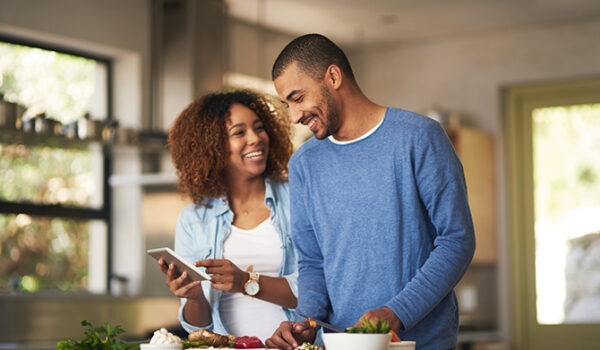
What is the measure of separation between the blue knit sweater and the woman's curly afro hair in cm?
59

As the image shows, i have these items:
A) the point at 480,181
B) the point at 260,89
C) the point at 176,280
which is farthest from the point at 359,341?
the point at 480,181

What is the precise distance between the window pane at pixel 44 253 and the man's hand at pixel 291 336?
315 centimetres

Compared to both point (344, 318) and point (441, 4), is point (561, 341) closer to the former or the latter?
point (441, 4)

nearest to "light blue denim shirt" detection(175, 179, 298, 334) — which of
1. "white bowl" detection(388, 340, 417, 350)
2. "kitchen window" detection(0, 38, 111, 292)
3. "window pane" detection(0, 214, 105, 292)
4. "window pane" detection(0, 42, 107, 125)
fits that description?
"white bowl" detection(388, 340, 417, 350)

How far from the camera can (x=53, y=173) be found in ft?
16.6

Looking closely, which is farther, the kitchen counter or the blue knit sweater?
the kitchen counter

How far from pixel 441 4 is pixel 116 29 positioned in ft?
7.47

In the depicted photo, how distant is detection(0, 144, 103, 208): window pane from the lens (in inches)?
189

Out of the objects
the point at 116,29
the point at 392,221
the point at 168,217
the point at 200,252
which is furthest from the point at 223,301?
the point at 116,29

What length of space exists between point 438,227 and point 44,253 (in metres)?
3.65

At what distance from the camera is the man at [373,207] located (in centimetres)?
187

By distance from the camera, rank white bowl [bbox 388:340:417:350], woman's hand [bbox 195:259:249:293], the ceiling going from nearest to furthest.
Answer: white bowl [bbox 388:340:417:350]
woman's hand [bbox 195:259:249:293]
the ceiling

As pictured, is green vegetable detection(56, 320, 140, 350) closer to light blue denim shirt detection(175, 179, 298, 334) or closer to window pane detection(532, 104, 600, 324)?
light blue denim shirt detection(175, 179, 298, 334)

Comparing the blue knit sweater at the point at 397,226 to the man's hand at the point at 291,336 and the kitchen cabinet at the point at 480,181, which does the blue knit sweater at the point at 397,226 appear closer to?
the man's hand at the point at 291,336
